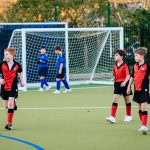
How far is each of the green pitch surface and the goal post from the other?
422 cm

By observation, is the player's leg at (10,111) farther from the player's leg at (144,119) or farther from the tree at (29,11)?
the tree at (29,11)

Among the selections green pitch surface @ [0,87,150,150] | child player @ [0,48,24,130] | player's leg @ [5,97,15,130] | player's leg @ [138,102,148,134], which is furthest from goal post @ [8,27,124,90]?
player's leg @ [138,102,148,134]

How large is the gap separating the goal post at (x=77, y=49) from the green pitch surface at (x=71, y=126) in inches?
166

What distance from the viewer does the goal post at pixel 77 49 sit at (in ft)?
75.0

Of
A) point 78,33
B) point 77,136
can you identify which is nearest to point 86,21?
point 78,33

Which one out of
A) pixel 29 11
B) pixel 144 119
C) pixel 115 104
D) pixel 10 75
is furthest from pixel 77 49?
pixel 144 119

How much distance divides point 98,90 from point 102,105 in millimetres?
5040

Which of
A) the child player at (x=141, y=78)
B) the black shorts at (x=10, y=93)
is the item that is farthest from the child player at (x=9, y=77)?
the child player at (x=141, y=78)

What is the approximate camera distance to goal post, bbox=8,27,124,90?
2286 cm

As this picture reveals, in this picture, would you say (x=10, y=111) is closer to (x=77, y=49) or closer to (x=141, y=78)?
(x=141, y=78)

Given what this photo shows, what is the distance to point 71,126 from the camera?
12.5 meters

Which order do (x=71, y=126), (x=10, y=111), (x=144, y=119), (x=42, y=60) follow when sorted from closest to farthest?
(x=144, y=119) < (x=10, y=111) < (x=71, y=126) < (x=42, y=60)

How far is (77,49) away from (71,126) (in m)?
12.9

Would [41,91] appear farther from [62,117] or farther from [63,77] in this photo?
[62,117]
